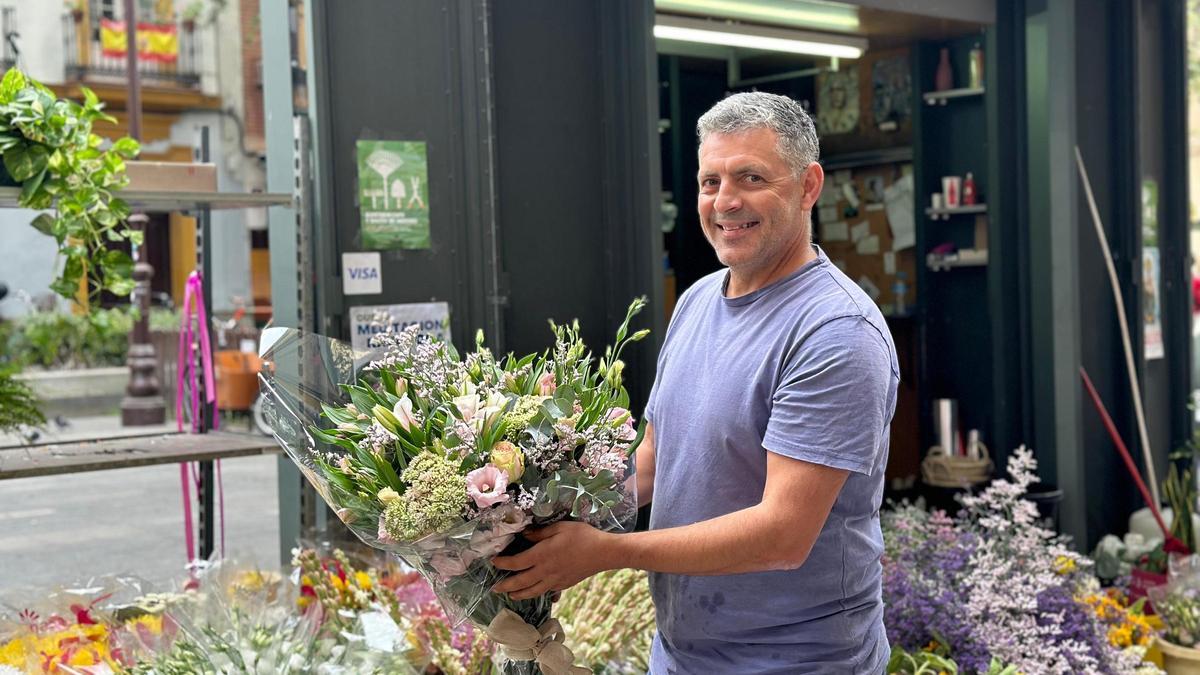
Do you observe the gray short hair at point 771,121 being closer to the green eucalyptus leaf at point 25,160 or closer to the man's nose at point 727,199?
the man's nose at point 727,199

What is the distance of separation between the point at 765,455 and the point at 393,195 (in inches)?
90.2

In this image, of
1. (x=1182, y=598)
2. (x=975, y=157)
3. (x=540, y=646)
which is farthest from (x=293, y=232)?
(x=975, y=157)

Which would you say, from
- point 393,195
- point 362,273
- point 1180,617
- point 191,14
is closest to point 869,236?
point 1180,617

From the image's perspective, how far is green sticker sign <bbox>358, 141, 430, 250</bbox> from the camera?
4098 mm

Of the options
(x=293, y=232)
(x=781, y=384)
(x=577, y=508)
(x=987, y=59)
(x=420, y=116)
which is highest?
(x=987, y=59)

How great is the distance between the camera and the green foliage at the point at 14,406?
3.57 meters

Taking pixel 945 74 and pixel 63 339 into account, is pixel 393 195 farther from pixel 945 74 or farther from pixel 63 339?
pixel 63 339

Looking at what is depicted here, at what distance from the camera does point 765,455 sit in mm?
2166

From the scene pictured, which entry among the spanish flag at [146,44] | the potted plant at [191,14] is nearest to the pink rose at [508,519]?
the potted plant at [191,14]

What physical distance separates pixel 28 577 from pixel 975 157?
6.00 m

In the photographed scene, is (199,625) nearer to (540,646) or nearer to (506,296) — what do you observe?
(540,646)

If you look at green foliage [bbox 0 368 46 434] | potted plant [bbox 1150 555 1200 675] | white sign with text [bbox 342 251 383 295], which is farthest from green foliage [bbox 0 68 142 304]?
potted plant [bbox 1150 555 1200 675]

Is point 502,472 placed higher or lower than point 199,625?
higher

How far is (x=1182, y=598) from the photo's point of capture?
4.48 metres
